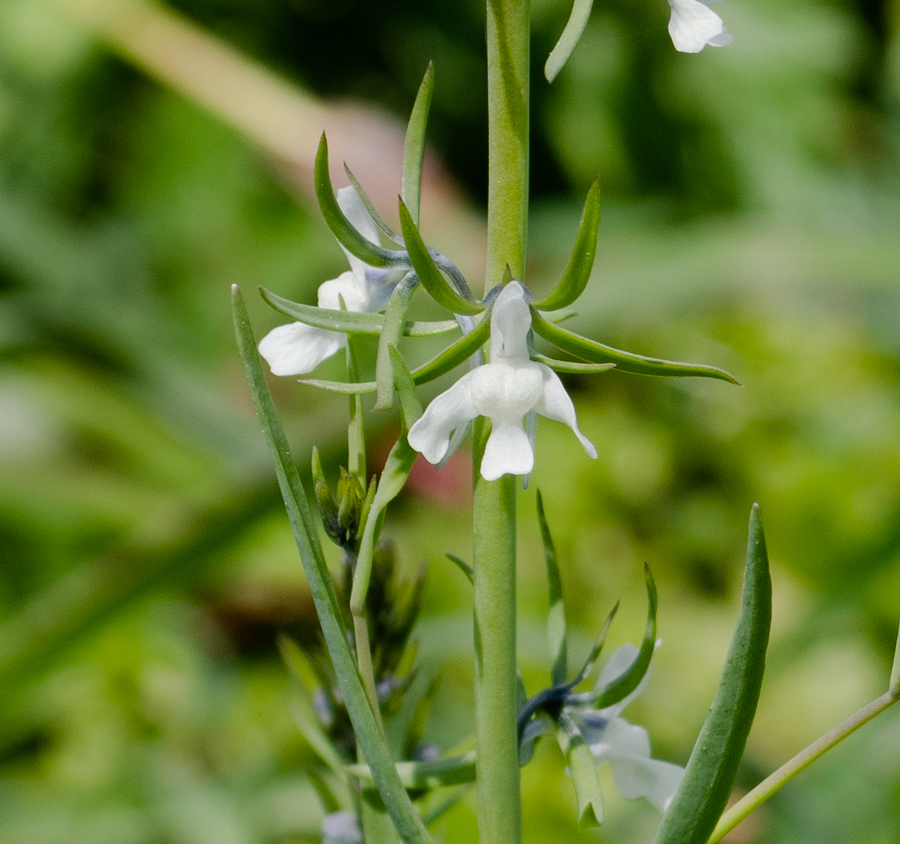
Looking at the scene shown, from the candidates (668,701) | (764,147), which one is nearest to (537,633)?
(668,701)

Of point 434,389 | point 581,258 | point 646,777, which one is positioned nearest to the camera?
point 581,258

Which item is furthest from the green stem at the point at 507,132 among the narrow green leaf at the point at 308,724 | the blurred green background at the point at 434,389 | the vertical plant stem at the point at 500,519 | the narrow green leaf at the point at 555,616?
the blurred green background at the point at 434,389

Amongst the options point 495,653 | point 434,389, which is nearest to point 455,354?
point 495,653

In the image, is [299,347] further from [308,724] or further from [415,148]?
[308,724]

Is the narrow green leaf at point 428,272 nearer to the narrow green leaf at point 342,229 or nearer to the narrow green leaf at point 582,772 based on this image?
the narrow green leaf at point 342,229

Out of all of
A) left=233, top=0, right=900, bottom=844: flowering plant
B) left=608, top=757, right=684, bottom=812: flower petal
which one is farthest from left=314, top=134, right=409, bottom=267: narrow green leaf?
left=608, top=757, right=684, bottom=812: flower petal

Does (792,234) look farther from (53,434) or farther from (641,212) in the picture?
(53,434)
